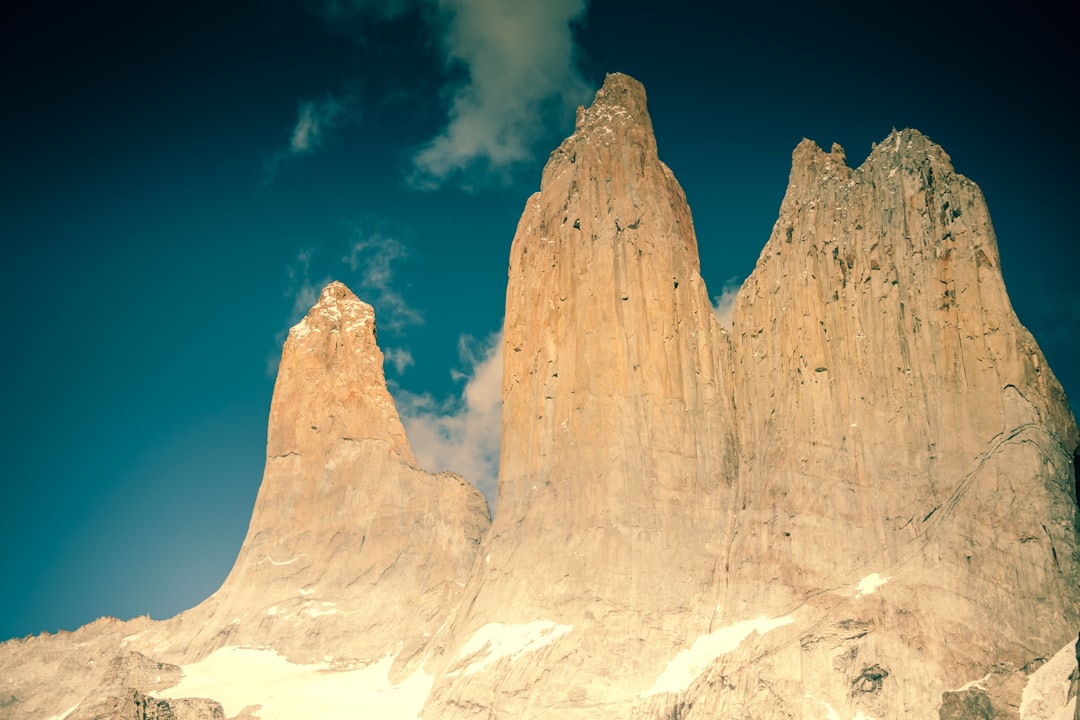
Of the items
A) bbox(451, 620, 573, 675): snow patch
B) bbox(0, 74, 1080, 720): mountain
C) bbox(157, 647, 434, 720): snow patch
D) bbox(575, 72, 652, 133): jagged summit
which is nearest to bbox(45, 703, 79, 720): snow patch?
bbox(0, 74, 1080, 720): mountain

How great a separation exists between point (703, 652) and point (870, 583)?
1124 centimetres

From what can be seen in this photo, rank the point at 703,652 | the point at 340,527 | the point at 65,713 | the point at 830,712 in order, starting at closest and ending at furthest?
the point at 830,712 → the point at 703,652 → the point at 65,713 → the point at 340,527

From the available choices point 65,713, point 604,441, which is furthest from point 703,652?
point 65,713

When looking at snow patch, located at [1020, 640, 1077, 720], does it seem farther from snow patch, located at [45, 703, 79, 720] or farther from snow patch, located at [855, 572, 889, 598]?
snow patch, located at [45, 703, 79, 720]

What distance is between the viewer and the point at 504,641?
287ft

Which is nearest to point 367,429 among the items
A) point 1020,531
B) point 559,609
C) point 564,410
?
point 564,410

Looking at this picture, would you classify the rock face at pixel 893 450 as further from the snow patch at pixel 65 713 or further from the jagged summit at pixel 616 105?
the snow patch at pixel 65 713

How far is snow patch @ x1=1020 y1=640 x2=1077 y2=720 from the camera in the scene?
207ft

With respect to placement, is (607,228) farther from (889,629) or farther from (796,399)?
(889,629)

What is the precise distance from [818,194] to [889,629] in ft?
107

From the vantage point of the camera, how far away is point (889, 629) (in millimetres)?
72438

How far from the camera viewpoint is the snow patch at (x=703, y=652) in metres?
77.8

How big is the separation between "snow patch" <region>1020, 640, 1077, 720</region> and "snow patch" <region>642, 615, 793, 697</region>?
50.5ft

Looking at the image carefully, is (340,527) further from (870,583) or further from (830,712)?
(830,712)
